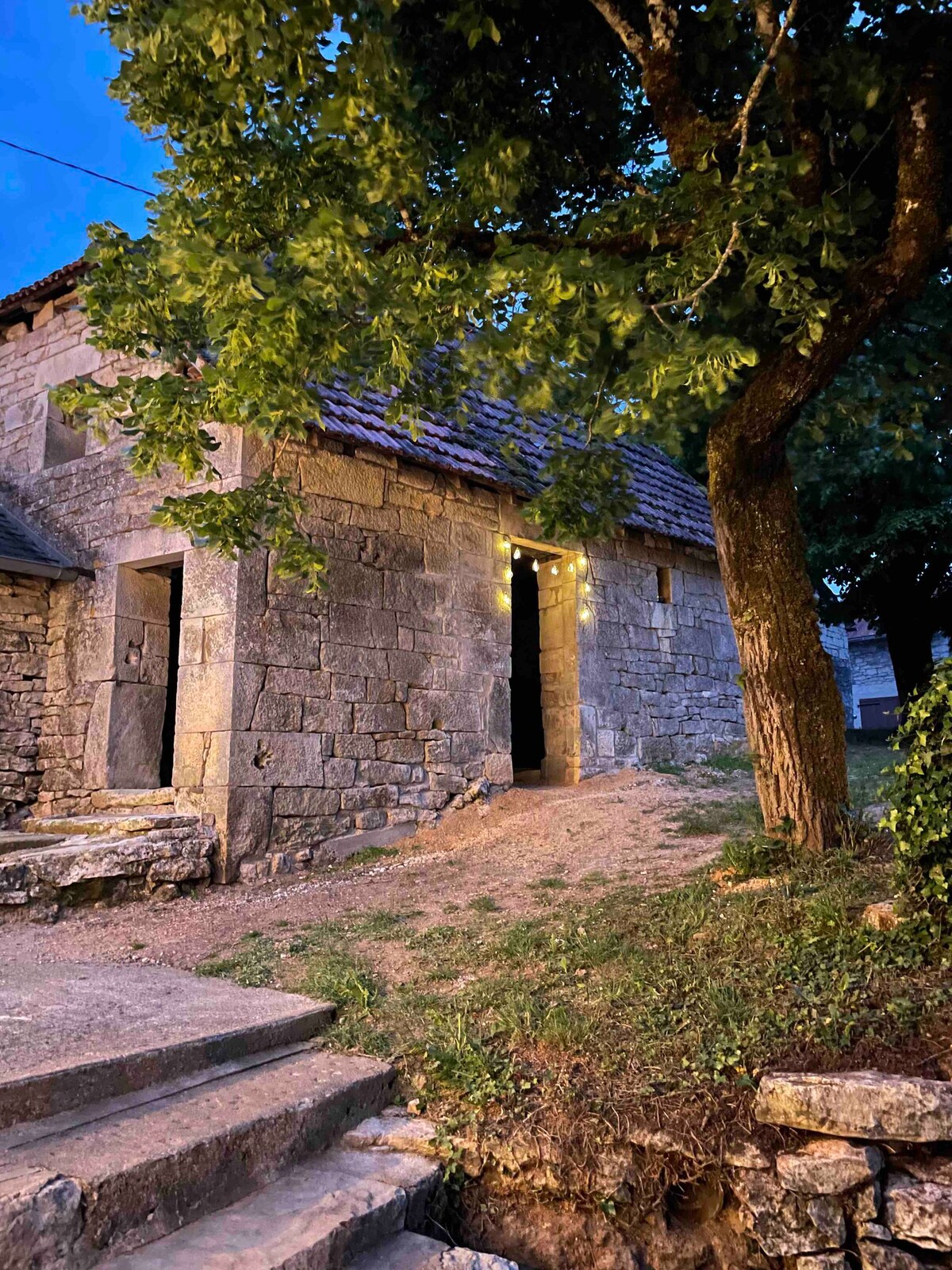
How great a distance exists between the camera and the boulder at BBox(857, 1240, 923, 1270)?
8.84ft

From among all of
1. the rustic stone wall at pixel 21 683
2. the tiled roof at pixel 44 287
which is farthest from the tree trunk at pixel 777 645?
the rustic stone wall at pixel 21 683

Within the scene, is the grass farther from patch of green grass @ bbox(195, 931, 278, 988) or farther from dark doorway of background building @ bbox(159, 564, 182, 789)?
dark doorway of background building @ bbox(159, 564, 182, 789)

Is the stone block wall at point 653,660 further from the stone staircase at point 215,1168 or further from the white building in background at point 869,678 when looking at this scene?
the white building in background at point 869,678

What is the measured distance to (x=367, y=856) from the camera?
747cm

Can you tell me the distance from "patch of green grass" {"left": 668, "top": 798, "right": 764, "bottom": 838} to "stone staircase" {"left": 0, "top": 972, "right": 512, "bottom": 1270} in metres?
3.91

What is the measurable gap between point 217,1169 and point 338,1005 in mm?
1416

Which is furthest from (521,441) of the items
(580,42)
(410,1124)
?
(410,1124)

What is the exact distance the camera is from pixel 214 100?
4.49 metres

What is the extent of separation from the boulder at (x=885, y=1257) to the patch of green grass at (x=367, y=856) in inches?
197

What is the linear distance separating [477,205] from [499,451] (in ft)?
15.2

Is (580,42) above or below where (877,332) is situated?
above

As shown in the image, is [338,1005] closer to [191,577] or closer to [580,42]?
[191,577]

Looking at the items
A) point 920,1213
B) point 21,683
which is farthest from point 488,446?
point 920,1213

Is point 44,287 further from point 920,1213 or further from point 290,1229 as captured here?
point 920,1213
